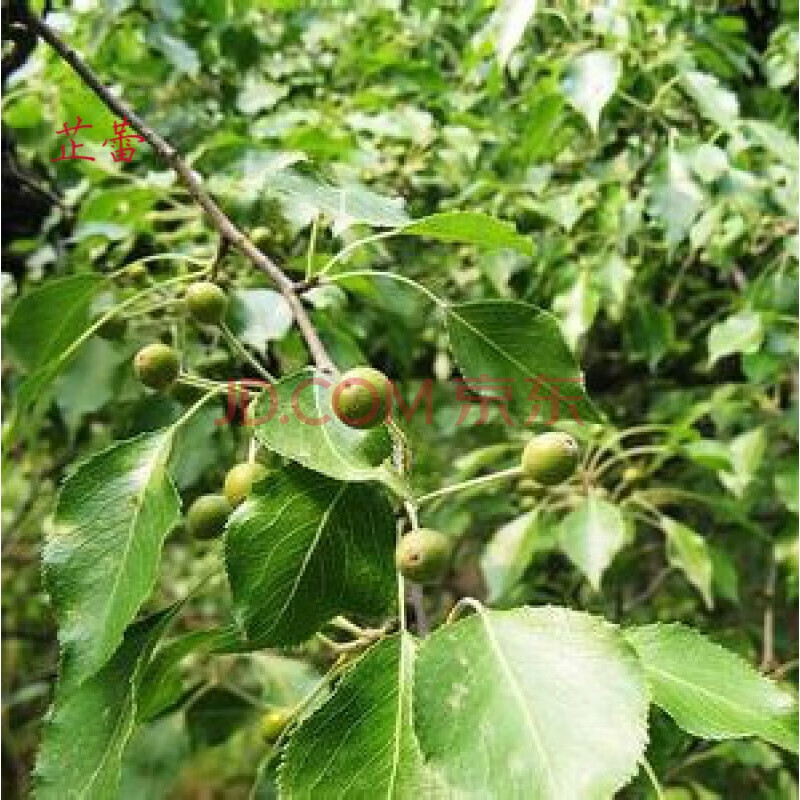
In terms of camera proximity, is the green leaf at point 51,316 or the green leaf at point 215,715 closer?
the green leaf at point 51,316

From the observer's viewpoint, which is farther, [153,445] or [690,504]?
[690,504]

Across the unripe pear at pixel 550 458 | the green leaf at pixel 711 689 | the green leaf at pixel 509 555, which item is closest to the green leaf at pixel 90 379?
the green leaf at pixel 509 555

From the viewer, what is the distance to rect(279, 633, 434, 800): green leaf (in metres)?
0.67

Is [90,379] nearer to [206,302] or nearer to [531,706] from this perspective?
[206,302]

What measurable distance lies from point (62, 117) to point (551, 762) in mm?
1643

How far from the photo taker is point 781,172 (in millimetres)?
1982

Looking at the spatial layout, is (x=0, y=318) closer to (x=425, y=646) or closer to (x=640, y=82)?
(x=640, y=82)

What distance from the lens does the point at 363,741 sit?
2.26ft

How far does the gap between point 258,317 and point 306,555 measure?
65 cm

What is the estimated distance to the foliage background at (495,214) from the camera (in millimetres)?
1751

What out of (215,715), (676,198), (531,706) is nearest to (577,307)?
(676,198)

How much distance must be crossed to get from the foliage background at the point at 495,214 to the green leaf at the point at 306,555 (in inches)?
21.7

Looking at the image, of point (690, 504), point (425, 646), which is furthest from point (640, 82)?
point (425, 646)

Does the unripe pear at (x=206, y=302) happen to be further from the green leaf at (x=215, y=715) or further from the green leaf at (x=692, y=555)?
the green leaf at (x=692, y=555)
